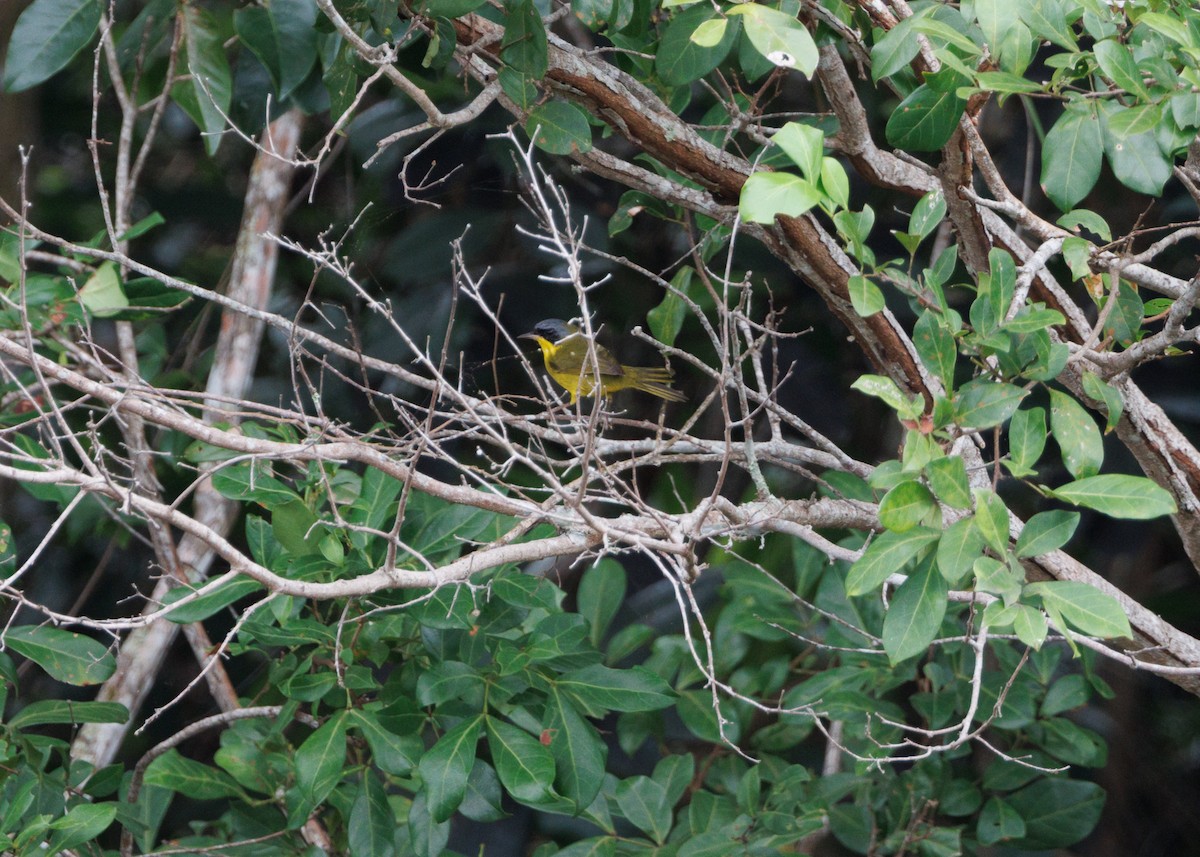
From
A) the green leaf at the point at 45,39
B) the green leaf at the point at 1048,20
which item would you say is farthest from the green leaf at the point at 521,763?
the green leaf at the point at 45,39

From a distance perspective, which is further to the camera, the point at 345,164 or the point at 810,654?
the point at 345,164

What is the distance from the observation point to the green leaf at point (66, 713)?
6.51ft

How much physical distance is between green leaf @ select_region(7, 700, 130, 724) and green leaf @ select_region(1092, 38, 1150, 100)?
1827 millimetres

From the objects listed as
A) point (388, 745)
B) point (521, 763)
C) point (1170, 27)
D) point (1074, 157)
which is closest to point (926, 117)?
→ point (1074, 157)

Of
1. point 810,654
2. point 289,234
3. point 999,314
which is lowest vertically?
point 810,654

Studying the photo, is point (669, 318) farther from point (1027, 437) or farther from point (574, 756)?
point (1027, 437)

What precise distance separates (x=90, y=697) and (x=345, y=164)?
160 cm

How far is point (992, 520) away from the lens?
3.95ft

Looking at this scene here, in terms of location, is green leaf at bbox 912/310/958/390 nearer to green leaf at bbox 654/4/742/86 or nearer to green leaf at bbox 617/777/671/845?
green leaf at bbox 654/4/742/86

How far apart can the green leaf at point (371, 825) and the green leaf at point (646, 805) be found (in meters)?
0.45

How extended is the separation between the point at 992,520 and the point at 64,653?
5.09 feet

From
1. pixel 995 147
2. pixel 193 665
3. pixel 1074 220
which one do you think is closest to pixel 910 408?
pixel 1074 220

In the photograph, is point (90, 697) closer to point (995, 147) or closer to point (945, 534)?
point (945, 534)

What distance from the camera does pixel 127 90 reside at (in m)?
2.97
